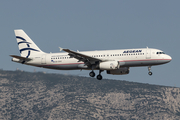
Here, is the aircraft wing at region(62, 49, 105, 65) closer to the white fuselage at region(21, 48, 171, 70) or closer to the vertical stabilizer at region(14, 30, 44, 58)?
the white fuselage at region(21, 48, 171, 70)

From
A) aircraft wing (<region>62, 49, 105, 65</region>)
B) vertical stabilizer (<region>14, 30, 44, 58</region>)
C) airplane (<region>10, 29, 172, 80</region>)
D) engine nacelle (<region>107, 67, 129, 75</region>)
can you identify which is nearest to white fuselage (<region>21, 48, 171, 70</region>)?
airplane (<region>10, 29, 172, 80</region>)

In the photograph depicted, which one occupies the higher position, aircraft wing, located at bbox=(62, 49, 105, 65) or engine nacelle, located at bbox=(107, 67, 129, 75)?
aircraft wing, located at bbox=(62, 49, 105, 65)

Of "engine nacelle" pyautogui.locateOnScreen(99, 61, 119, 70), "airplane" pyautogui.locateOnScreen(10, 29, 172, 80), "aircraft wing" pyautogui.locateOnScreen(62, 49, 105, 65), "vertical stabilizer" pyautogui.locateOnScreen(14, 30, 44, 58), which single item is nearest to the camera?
"aircraft wing" pyautogui.locateOnScreen(62, 49, 105, 65)

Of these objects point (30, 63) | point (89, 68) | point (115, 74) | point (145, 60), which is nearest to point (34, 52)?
point (30, 63)

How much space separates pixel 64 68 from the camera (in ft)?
228

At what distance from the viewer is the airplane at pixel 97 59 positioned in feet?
Result: 214

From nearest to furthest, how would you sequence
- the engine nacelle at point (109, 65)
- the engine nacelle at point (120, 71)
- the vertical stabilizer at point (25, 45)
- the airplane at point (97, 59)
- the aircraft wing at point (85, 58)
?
1. the aircraft wing at point (85, 58)
2. the engine nacelle at point (109, 65)
3. the airplane at point (97, 59)
4. the engine nacelle at point (120, 71)
5. the vertical stabilizer at point (25, 45)

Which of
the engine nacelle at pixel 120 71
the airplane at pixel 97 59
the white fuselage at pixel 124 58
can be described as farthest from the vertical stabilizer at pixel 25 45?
the engine nacelle at pixel 120 71

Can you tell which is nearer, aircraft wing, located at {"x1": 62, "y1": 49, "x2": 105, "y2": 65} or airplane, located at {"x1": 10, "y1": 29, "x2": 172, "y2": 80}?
aircraft wing, located at {"x1": 62, "y1": 49, "x2": 105, "y2": 65}

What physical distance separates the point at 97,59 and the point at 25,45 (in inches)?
747

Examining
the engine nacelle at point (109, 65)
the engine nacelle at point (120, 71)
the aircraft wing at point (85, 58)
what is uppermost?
the aircraft wing at point (85, 58)

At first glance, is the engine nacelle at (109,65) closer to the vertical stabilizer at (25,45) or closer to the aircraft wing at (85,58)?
the aircraft wing at (85,58)

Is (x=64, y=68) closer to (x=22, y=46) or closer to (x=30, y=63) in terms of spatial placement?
(x=30, y=63)

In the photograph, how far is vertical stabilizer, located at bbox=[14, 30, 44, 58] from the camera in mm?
73938
